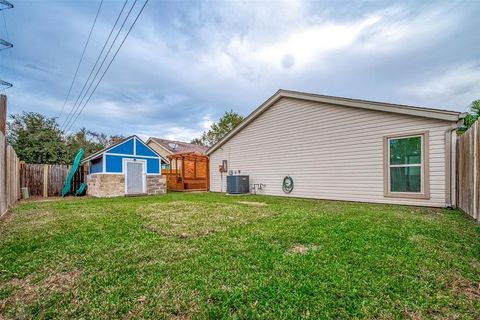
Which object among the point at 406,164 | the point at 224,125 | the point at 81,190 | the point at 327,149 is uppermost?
the point at 224,125

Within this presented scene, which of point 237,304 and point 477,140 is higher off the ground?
point 477,140

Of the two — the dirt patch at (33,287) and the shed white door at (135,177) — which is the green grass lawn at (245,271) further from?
the shed white door at (135,177)

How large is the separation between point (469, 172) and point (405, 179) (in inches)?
77.3

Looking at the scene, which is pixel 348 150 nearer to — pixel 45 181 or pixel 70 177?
pixel 70 177

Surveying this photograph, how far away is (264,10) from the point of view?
774 cm

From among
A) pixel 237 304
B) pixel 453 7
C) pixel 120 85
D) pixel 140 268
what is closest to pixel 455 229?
pixel 237 304

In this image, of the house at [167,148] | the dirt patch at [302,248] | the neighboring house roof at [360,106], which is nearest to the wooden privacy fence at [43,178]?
the neighboring house roof at [360,106]

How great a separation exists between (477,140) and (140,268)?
6000 mm

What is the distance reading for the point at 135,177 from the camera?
12117mm

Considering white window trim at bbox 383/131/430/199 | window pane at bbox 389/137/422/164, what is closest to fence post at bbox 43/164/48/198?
white window trim at bbox 383/131/430/199

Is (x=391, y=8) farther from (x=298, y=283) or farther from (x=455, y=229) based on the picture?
(x=298, y=283)

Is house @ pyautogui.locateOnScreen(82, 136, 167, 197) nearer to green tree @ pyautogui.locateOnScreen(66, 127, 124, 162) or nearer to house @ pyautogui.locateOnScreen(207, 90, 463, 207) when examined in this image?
house @ pyautogui.locateOnScreen(207, 90, 463, 207)

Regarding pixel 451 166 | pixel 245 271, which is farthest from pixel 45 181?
pixel 451 166

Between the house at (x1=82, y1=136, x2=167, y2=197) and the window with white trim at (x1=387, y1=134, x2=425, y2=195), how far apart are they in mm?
11186
